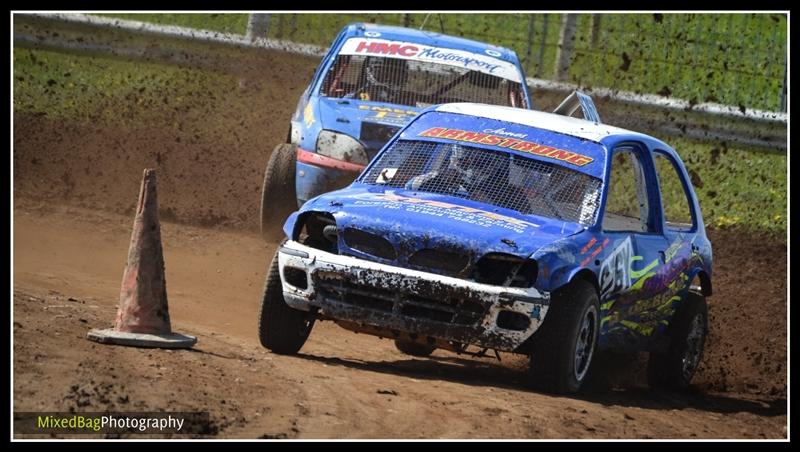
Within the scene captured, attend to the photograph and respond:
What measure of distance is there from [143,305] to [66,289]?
6.07 ft

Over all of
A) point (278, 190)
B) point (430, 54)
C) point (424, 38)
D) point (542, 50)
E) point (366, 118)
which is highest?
point (542, 50)

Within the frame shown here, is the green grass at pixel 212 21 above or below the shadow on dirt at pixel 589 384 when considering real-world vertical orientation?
above

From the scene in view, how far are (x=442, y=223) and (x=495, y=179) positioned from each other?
78 centimetres

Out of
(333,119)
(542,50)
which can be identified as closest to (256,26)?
(542,50)

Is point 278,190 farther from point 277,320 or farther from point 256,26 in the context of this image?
point 256,26

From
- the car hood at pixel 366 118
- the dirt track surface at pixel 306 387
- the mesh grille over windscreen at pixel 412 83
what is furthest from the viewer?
the mesh grille over windscreen at pixel 412 83

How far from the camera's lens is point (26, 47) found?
51.6 ft

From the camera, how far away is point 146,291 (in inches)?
299

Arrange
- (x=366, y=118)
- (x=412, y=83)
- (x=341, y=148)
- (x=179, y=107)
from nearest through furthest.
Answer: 1. (x=341, y=148)
2. (x=366, y=118)
3. (x=412, y=83)
4. (x=179, y=107)

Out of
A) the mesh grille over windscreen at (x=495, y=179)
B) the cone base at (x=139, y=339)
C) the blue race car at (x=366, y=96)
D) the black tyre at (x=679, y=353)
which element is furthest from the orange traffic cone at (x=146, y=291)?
the blue race car at (x=366, y=96)

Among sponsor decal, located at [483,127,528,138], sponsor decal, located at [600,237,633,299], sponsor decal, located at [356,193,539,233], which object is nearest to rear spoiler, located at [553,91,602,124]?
sponsor decal, located at [483,127,528,138]

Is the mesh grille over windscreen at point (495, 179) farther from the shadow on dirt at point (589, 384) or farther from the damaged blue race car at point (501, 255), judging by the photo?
the shadow on dirt at point (589, 384)

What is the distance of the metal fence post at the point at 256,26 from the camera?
16.2 metres

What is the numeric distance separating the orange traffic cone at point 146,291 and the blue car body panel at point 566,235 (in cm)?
70
